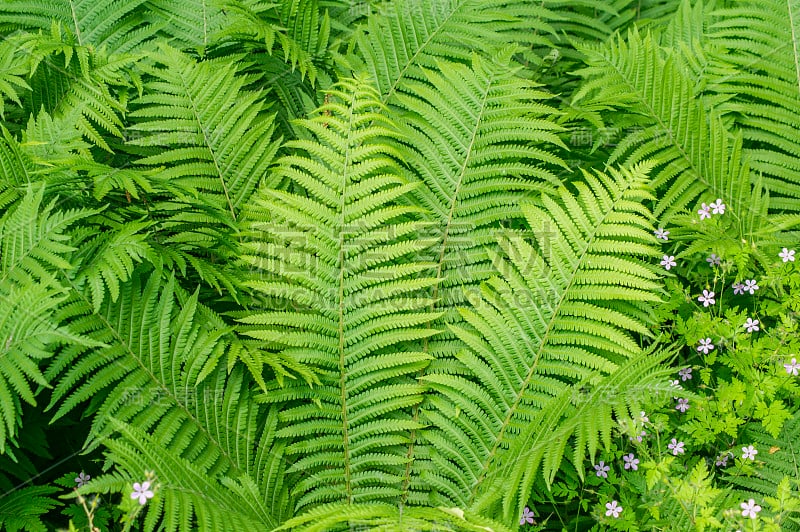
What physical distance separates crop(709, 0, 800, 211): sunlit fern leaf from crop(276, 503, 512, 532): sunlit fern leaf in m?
1.67

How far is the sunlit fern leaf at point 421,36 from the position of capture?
270 cm

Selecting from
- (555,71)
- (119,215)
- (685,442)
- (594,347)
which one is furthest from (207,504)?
(555,71)

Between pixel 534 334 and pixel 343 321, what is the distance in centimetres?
58

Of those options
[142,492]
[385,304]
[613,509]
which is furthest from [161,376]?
[613,509]

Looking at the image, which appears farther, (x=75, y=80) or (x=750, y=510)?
(x=75, y=80)

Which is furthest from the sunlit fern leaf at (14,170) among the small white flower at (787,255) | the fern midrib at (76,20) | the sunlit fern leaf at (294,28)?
the small white flower at (787,255)

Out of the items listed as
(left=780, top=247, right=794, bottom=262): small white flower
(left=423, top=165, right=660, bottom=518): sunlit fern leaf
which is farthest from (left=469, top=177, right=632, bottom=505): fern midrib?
(left=780, top=247, right=794, bottom=262): small white flower

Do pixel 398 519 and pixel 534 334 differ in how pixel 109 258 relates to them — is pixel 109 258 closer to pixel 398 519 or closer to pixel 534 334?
pixel 398 519

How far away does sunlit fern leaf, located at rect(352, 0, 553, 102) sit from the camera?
270cm

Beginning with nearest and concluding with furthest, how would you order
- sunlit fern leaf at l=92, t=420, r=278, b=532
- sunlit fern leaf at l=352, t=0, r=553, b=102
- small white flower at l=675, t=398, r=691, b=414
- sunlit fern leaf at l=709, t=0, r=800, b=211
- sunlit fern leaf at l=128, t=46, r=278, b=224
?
1. sunlit fern leaf at l=92, t=420, r=278, b=532
2. small white flower at l=675, t=398, r=691, b=414
3. sunlit fern leaf at l=128, t=46, r=278, b=224
4. sunlit fern leaf at l=709, t=0, r=800, b=211
5. sunlit fern leaf at l=352, t=0, r=553, b=102

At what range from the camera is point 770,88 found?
271 cm

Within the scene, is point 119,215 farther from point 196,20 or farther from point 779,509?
point 779,509

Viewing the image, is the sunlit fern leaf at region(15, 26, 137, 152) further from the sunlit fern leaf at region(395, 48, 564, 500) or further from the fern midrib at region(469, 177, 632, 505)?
the fern midrib at region(469, 177, 632, 505)

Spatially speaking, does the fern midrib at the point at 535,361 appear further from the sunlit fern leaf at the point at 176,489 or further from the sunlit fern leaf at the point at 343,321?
the sunlit fern leaf at the point at 176,489
